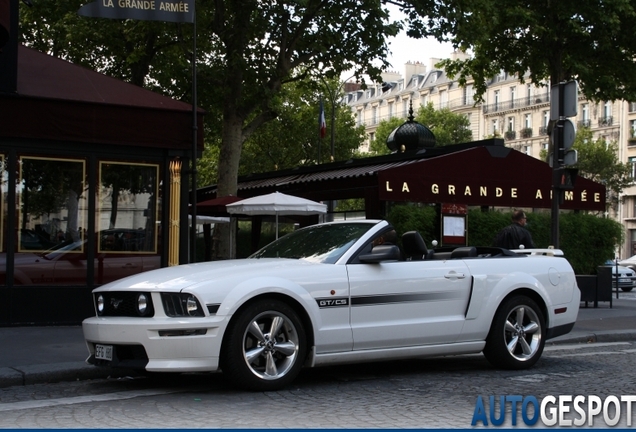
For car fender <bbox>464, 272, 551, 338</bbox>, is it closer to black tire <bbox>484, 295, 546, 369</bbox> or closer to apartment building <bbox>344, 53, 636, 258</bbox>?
black tire <bbox>484, 295, 546, 369</bbox>

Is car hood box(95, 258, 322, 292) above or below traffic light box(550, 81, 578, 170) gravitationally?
below

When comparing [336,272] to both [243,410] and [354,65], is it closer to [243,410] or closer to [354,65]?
[243,410]

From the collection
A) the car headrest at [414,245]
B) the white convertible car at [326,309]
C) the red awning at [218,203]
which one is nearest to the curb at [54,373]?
the white convertible car at [326,309]

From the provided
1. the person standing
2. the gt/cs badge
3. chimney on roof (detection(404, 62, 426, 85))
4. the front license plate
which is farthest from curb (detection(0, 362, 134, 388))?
chimney on roof (detection(404, 62, 426, 85))

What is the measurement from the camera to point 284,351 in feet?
25.5

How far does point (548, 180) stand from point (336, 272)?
13130 mm

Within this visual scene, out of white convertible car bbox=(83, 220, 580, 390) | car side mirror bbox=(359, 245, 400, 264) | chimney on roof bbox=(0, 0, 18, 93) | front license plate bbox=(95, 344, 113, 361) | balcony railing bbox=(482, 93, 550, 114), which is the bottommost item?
front license plate bbox=(95, 344, 113, 361)

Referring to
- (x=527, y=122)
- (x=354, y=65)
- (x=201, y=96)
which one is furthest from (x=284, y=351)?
(x=527, y=122)

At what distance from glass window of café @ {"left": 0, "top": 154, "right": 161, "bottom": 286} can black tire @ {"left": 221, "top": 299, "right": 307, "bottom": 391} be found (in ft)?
20.6

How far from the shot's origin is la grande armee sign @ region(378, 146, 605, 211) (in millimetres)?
17938

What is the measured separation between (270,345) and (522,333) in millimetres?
3071

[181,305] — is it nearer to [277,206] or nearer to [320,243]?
[320,243]

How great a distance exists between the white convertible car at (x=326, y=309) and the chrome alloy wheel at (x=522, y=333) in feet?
0.04

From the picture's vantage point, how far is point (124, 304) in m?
7.84
